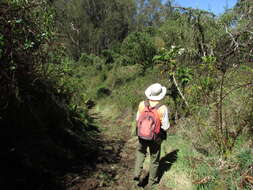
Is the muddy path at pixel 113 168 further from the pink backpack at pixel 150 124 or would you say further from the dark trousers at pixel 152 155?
the pink backpack at pixel 150 124

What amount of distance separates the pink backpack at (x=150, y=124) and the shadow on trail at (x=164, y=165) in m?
1.06

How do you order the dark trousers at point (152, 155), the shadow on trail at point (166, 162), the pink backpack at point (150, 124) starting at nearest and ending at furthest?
1. the pink backpack at point (150, 124)
2. the dark trousers at point (152, 155)
3. the shadow on trail at point (166, 162)

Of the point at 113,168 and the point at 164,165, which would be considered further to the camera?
the point at 113,168

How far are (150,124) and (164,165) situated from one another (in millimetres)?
1473

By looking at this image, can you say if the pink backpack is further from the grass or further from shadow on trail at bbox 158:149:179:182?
shadow on trail at bbox 158:149:179:182

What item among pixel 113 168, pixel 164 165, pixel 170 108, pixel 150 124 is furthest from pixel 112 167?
pixel 170 108

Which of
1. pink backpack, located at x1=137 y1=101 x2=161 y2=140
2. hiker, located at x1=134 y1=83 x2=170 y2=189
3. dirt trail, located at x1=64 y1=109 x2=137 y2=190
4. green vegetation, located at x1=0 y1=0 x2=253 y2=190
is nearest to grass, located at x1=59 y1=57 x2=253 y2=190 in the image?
green vegetation, located at x1=0 y1=0 x2=253 y2=190

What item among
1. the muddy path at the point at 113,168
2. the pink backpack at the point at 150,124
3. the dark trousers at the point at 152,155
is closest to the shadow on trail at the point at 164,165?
the muddy path at the point at 113,168

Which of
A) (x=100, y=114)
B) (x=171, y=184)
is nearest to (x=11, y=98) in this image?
(x=171, y=184)

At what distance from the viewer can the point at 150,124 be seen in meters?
3.47

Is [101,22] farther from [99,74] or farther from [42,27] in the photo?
[42,27]

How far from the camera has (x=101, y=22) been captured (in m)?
26.0

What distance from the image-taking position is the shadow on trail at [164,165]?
4090 millimetres

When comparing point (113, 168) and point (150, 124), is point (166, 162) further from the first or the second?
point (150, 124)
